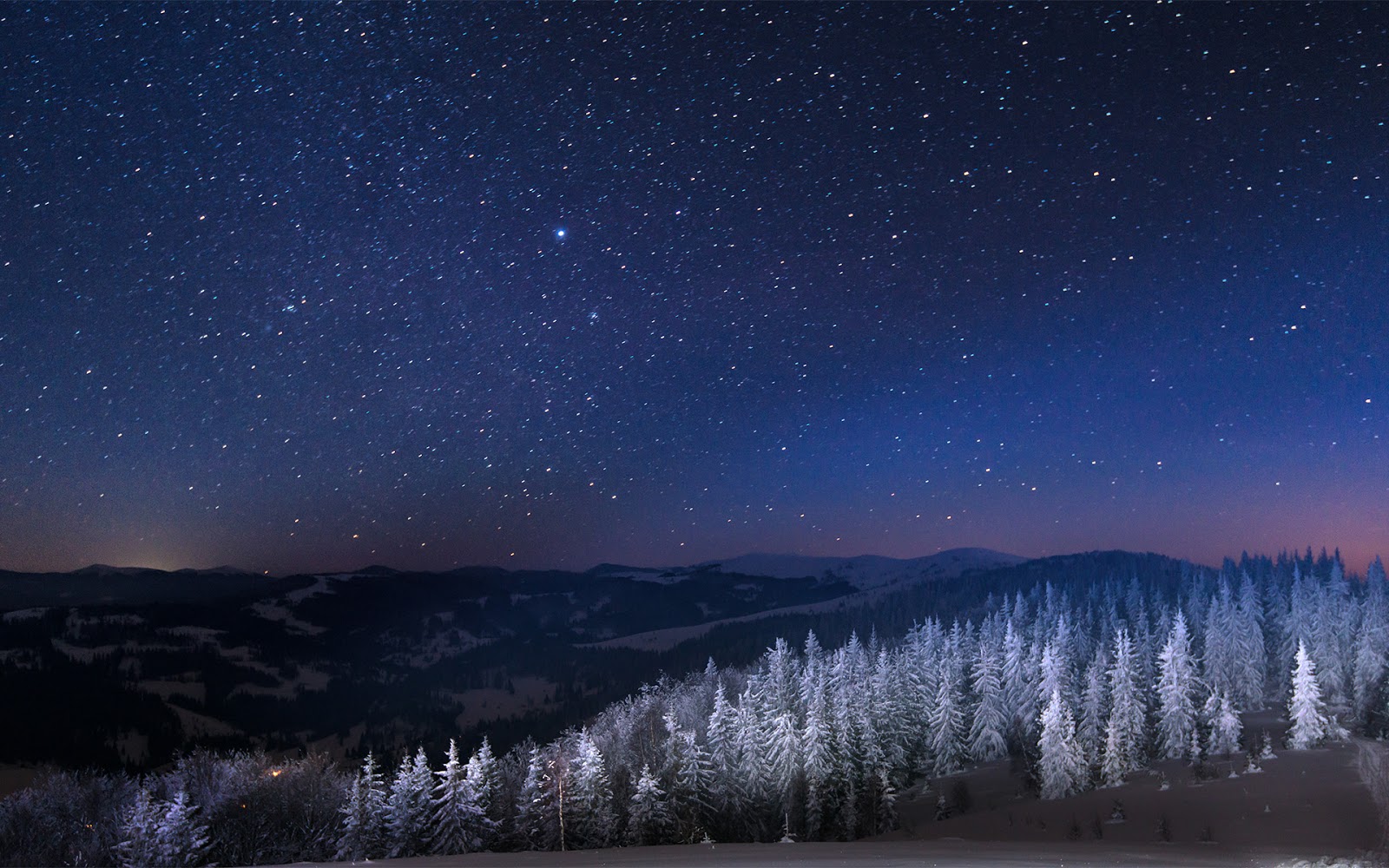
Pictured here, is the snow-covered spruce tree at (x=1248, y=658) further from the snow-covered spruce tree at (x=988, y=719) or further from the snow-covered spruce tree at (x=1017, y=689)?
the snow-covered spruce tree at (x=988, y=719)

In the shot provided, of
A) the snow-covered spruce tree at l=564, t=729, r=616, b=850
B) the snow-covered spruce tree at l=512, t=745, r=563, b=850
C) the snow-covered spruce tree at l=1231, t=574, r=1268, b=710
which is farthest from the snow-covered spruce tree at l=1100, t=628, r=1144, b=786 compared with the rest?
the snow-covered spruce tree at l=512, t=745, r=563, b=850

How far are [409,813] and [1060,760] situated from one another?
3360 centimetres

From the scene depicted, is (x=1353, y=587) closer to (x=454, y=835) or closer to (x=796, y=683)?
(x=796, y=683)

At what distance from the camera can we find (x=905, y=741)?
5891 centimetres

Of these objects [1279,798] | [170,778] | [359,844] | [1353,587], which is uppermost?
[1353,587]

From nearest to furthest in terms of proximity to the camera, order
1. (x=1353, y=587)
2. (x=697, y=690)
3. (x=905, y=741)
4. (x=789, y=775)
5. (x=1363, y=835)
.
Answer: (x=1363, y=835), (x=789, y=775), (x=905, y=741), (x=697, y=690), (x=1353, y=587)

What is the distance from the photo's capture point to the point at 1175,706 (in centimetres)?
5159

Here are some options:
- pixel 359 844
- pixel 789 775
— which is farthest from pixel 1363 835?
pixel 359 844

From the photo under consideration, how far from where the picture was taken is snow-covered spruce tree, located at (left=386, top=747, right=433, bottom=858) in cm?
3941

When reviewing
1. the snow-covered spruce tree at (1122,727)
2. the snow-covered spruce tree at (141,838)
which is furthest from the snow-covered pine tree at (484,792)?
the snow-covered spruce tree at (1122,727)

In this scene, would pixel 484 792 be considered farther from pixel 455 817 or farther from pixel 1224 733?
pixel 1224 733

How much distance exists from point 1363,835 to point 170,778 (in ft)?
240

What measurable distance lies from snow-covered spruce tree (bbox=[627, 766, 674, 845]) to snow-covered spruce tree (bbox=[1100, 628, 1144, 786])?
24183mm

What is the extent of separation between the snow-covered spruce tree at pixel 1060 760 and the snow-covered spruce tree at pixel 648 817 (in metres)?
20.5
